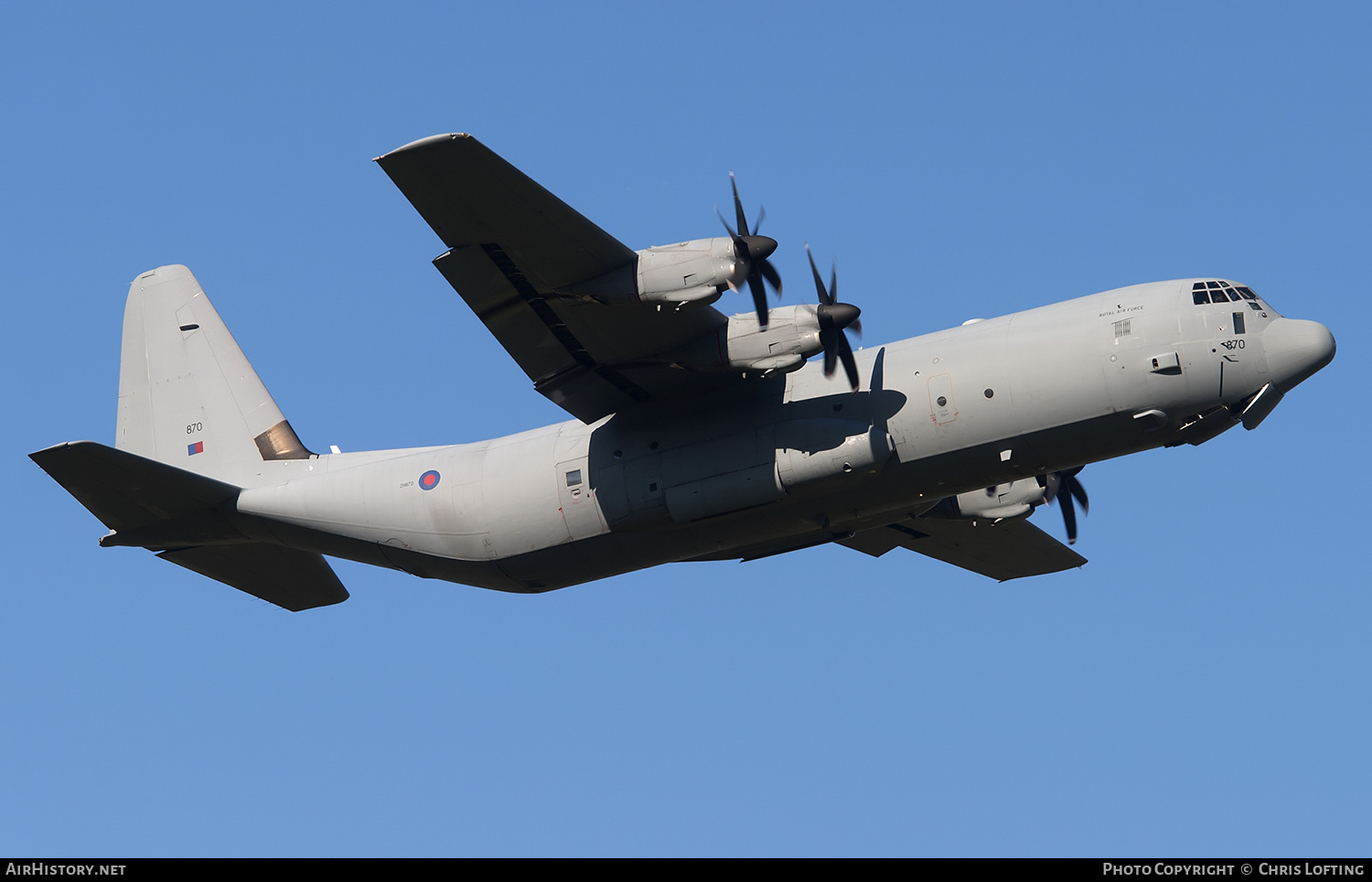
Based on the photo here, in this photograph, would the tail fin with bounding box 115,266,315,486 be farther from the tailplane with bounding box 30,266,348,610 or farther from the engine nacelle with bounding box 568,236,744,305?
the engine nacelle with bounding box 568,236,744,305

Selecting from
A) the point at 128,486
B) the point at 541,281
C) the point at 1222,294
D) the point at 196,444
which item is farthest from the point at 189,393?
the point at 1222,294

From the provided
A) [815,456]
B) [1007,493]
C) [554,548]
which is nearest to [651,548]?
[554,548]

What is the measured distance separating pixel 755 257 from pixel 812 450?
137 inches

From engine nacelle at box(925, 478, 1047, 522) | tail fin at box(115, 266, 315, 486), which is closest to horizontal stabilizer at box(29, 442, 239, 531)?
tail fin at box(115, 266, 315, 486)

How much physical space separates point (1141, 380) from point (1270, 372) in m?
1.99

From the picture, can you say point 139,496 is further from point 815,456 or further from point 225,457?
point 815,456

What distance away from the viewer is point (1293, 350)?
73.3ft

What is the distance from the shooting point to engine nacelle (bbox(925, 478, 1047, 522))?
27766 millimetres

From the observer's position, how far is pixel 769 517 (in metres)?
24.1

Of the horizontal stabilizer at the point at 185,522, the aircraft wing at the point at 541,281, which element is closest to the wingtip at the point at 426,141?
the aircraft wing at the point at 541,281

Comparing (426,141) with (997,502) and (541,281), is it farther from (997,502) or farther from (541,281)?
(997,502)

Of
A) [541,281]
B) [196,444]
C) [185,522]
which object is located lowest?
[185,522]

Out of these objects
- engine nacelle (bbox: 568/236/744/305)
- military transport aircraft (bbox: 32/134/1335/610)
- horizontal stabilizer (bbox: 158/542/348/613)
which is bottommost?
horizontal stabilizer (bbox: 158/542/348/613)

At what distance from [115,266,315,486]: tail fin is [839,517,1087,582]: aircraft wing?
466 inches
